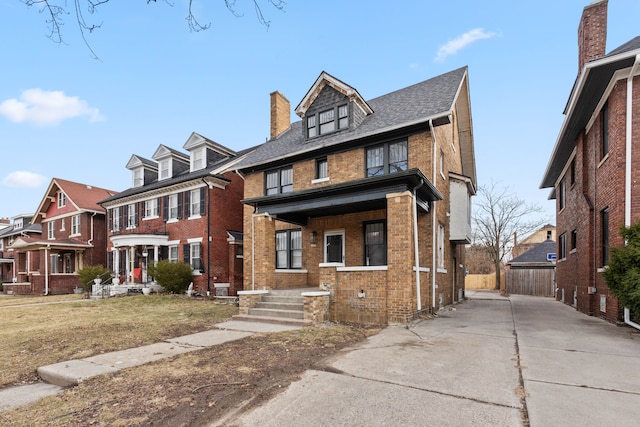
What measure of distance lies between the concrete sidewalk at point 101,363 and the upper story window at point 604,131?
1059cm

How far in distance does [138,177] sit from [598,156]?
25779 millimetres

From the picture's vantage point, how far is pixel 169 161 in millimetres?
22609

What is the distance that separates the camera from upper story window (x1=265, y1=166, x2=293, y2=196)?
581 inches

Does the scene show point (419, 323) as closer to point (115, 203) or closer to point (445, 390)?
point (445, 390)

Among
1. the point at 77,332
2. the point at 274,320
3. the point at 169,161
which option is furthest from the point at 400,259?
the point at 169,161

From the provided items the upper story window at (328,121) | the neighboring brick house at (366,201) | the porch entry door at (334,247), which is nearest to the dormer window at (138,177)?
the neighboring brick house at (366,201)

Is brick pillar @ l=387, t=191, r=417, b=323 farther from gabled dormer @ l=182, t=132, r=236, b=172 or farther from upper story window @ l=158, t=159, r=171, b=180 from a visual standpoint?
upper story window @ l=158, t=159, r=171, b=180

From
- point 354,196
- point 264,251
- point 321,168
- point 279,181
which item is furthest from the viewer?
point 279,181

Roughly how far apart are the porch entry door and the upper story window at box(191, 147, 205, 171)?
38.2 ft

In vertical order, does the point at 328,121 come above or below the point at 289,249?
above

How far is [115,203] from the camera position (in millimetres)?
24109

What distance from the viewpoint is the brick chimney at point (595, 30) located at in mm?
12180

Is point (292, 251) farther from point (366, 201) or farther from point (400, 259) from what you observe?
point (400, 259)

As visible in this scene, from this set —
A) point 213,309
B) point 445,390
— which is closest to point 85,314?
point 213,309
